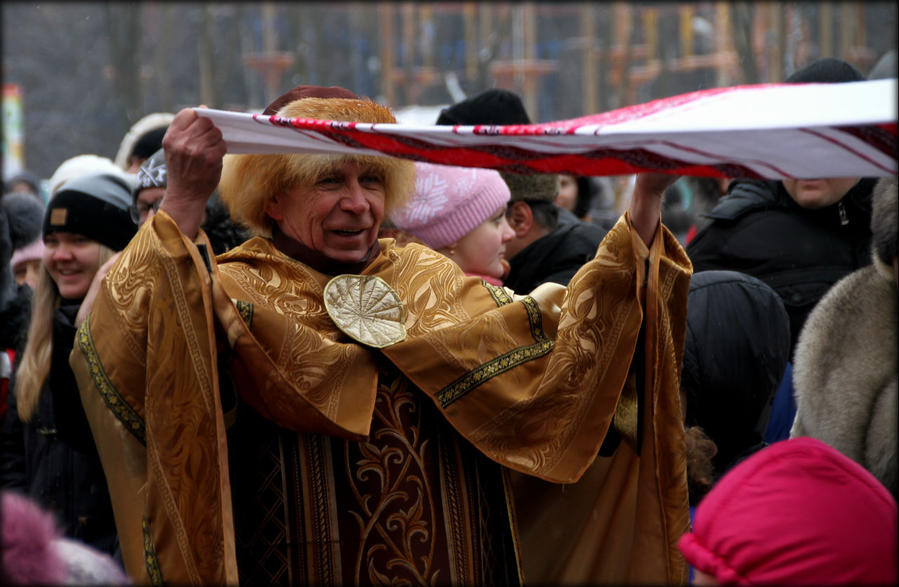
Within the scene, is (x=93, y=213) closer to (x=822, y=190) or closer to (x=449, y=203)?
(x=449, y=203)

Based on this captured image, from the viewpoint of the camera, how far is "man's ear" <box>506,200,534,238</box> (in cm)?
398

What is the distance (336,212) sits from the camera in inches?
103

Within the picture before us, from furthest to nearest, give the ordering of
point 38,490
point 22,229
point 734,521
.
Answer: point 22,229 < point 38,490 < point 734,521

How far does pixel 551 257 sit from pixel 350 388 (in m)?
1.54

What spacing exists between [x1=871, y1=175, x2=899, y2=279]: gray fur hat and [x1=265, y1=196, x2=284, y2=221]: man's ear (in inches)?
53.3

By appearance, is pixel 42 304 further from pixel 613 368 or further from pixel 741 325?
pixel 741 325

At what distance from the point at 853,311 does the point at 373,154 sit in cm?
110

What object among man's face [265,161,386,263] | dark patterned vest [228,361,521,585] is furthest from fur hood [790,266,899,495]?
man's face [265,161,386,263]

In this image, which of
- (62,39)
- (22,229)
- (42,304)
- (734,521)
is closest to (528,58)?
(62,39)

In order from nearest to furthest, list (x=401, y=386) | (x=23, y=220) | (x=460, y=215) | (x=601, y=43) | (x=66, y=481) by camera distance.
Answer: (x=401, y=386) < (x=66, y=481) < (x=460, y=215) < (x=23, y=220) < (x=601, y=43)

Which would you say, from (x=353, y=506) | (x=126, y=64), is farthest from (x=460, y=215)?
(x=126, y=64)

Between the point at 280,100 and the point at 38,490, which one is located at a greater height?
the point at 280,100

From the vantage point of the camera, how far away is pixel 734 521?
1.52 m

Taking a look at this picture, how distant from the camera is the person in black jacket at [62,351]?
3121 mm
